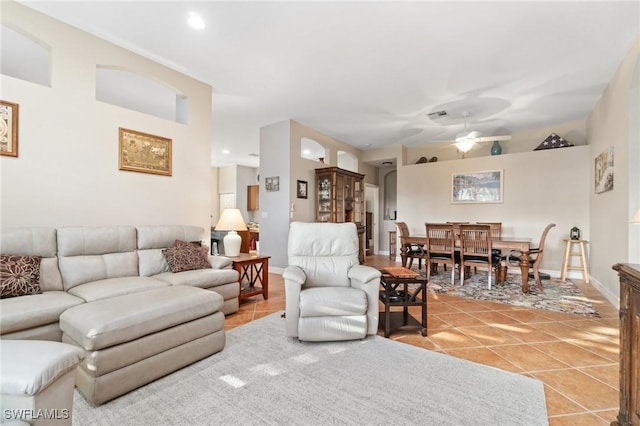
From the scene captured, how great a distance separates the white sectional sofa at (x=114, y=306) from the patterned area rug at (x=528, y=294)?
3224 mm

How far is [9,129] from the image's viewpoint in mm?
2375

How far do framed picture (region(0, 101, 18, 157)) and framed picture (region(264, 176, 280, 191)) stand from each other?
3403mm

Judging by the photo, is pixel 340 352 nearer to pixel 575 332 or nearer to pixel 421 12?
pixel 575 332

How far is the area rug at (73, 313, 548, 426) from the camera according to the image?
58.8 inches

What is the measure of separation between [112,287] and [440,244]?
4.45 m

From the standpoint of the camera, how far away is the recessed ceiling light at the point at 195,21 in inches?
100

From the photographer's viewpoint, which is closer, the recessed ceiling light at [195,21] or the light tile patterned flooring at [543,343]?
the light tile patterned flooring at [543,343]

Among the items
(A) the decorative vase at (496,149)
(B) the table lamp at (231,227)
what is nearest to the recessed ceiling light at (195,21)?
(B) the table lamp at (231,227)

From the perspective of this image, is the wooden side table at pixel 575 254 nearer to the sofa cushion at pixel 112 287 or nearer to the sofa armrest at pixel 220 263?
the sofa armrest at pixel 220 263

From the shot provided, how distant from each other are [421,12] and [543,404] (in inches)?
120

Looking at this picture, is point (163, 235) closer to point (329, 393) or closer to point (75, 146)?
point (75, 146)

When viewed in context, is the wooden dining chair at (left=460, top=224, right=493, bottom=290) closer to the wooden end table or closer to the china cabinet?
the wooden end table

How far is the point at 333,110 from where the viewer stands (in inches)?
189

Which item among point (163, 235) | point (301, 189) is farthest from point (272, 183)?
point (163, 235)
